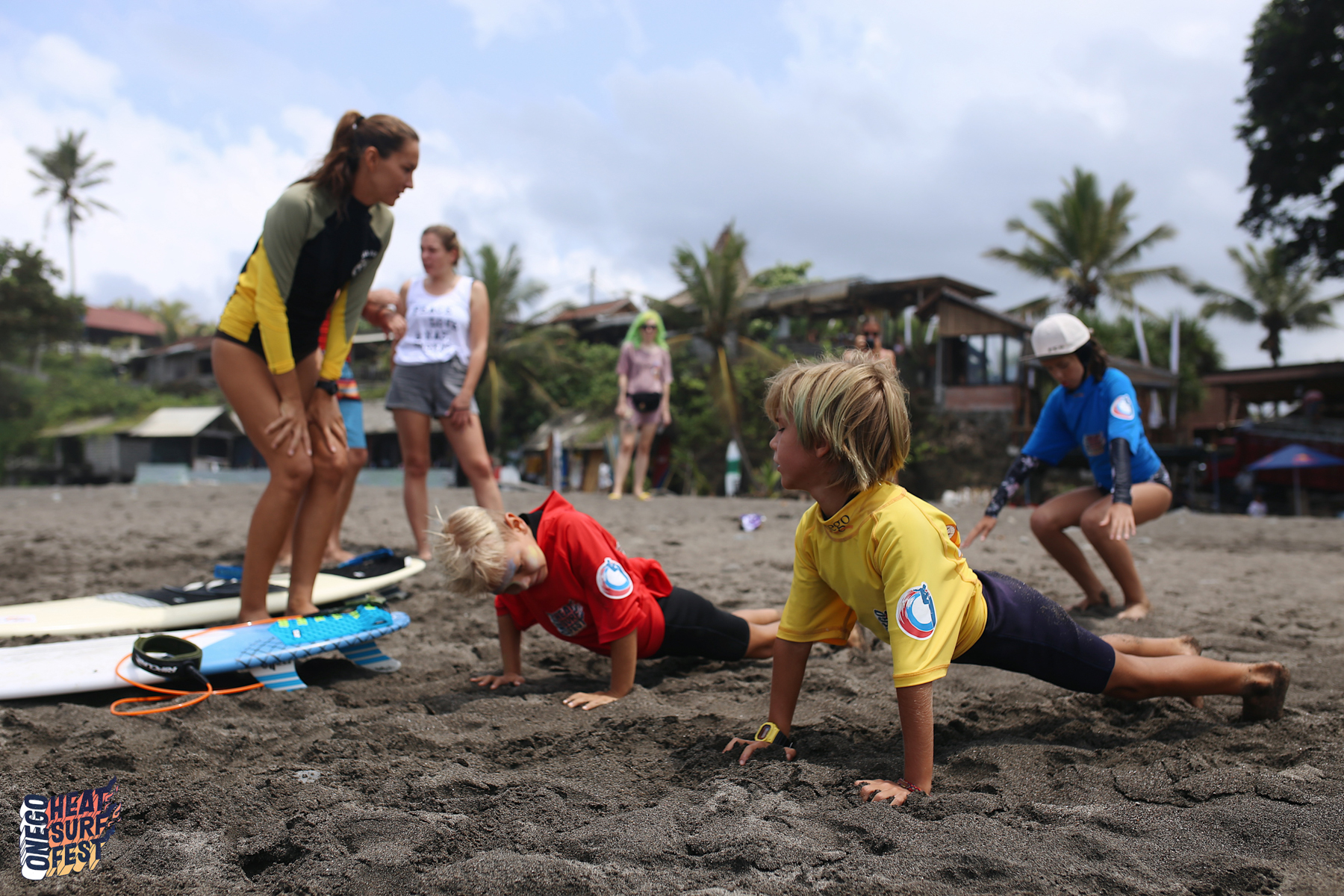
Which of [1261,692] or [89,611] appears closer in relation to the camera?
[1261,692]

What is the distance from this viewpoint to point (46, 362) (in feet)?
129

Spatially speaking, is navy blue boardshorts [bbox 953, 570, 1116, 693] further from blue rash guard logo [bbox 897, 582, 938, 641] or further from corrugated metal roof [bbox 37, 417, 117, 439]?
corrugated metal roof [bbox 37, 417, 117, 439]

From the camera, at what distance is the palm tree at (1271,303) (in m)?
33.7

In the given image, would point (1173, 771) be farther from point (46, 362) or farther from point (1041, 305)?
point (46, 362)

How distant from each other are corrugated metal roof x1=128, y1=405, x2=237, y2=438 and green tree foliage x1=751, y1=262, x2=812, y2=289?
21.3 meters

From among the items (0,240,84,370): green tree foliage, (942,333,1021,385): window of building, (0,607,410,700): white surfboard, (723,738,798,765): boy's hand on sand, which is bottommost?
(723,738,798,765): boy's hand on sand

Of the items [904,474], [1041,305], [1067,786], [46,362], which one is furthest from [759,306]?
[46,362]

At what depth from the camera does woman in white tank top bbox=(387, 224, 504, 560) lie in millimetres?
4633

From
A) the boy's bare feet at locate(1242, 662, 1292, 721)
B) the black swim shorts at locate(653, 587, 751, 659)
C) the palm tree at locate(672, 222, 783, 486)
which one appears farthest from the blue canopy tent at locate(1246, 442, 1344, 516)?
the black swim shorts at locate(653, 587, 751, 659)

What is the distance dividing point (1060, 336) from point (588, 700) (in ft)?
8.71

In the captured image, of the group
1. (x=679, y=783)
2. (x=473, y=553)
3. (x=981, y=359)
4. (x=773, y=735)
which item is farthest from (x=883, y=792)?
(x=981, y=359)

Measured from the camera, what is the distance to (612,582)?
2.54 metres

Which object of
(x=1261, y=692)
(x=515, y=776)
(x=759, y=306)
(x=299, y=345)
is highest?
(x=759, y=306)

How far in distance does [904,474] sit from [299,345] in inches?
631
